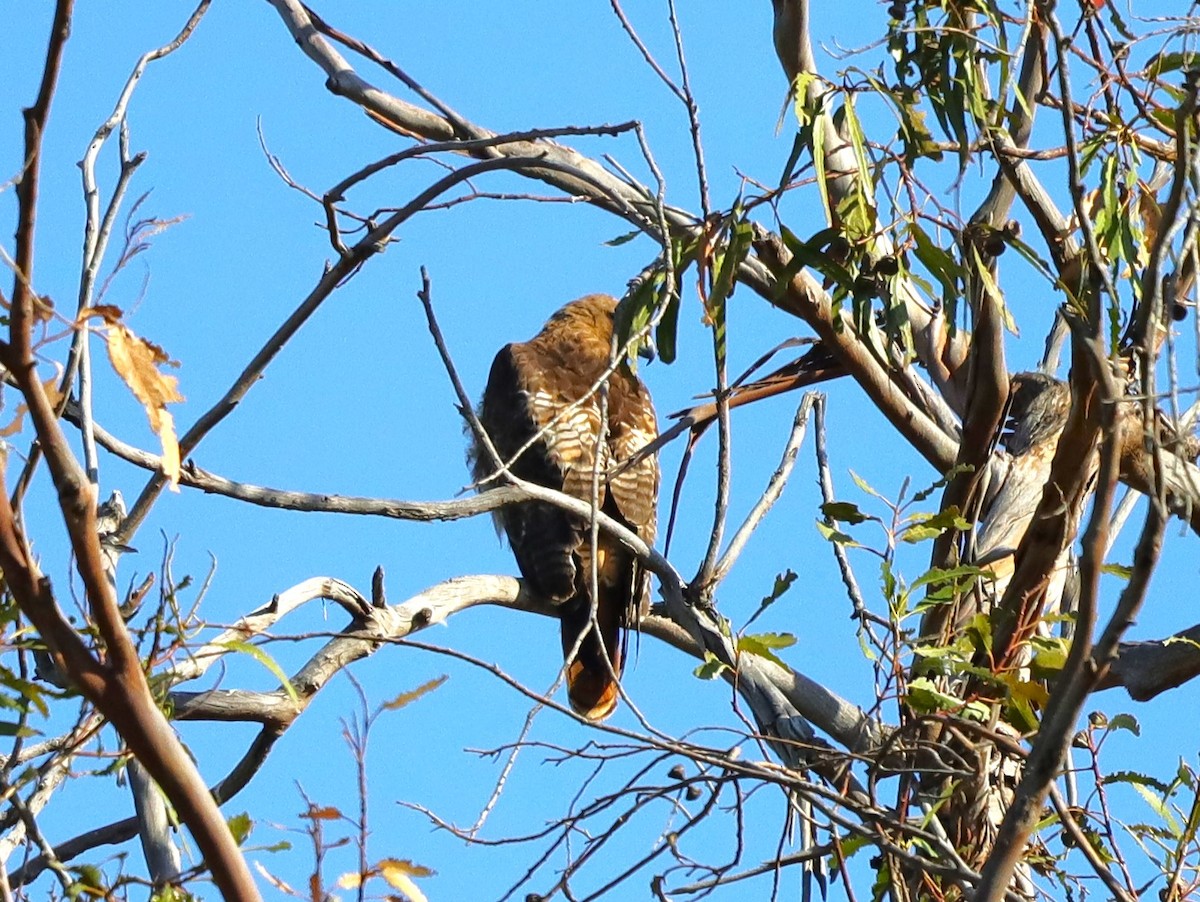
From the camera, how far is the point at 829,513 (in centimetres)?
304

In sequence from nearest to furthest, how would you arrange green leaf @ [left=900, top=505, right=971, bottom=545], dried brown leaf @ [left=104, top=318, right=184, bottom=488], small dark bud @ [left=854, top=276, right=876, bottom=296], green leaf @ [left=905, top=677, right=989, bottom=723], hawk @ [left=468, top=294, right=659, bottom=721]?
1. dried brown leaf @ [left=104, top=318, right=184, bottom=488]
2. green leaf @ [left=905, top=677, right=989, bottom=723]
3. green leaf @ [left=900, top=505, right=971, bottom=545]
4. small dark bud @ [left=854, top=276, right=876, bottom=296]
5. hawk @ [left=468, top=294, right=659, bottom=721]

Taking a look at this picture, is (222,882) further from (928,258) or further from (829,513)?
(928,258)

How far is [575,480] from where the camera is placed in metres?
5.64

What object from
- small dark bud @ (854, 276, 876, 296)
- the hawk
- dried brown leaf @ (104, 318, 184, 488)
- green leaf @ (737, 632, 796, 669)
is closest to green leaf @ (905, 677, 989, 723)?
green leaf @ (737, 632, 796, 669)

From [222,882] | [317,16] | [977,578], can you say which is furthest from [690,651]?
[222,882]

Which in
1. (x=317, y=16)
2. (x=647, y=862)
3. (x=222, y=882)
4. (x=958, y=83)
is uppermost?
(x=317, y=16)

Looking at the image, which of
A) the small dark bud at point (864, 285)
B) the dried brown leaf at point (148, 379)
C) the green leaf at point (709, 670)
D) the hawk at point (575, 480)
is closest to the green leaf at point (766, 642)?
the green leaf at point (709, 670)

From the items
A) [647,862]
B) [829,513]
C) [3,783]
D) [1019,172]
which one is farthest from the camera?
[1019,172]

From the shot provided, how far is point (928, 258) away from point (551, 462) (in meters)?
2.78

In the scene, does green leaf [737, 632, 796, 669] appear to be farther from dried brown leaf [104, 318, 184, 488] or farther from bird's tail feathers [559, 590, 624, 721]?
bird's tail feathers [559, 590, 624, 721]

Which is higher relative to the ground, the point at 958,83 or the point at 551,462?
the point at 551,462

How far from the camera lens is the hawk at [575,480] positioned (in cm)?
532

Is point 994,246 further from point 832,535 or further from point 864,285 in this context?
point 832,535

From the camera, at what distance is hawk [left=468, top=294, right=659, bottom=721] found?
5.32 metres
